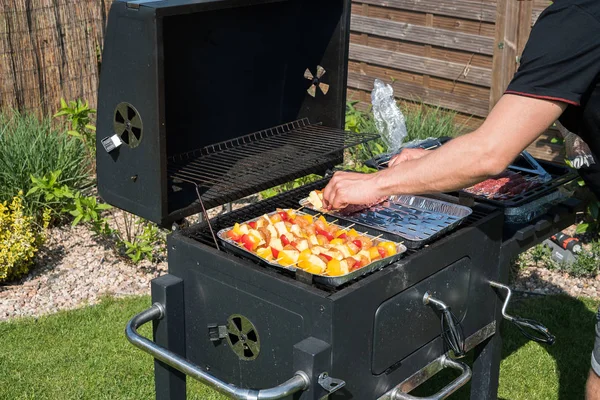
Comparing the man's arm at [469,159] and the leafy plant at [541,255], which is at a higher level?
the man's arm at [469,159]

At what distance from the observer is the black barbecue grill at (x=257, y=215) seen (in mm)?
2553

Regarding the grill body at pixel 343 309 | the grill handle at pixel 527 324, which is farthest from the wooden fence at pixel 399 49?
the grill body at pixel 343 309

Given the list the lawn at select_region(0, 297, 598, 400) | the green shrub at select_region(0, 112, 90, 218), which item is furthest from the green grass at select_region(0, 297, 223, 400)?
the green shrub at select_region(0, 112, 90, 218)

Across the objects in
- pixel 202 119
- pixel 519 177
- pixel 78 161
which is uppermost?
pixel 202 119

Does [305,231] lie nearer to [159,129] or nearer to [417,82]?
[159,129]

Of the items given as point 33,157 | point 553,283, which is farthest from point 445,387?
point 33,157

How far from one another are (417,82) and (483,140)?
4644 millimetres

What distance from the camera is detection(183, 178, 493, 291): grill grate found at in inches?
116

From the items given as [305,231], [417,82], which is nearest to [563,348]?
[305,231]

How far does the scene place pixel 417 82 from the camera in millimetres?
7031

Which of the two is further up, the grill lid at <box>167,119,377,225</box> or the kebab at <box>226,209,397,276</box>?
the grill lid at <box>167,119,377,225</box>

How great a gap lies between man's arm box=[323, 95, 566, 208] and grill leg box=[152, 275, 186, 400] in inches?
24.4

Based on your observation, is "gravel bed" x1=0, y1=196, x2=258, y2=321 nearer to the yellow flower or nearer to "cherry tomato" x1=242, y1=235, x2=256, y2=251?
the yellow flower

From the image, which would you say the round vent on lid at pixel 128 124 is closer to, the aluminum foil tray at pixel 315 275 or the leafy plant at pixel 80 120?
the aluminum foil tray at pixel 315 275
